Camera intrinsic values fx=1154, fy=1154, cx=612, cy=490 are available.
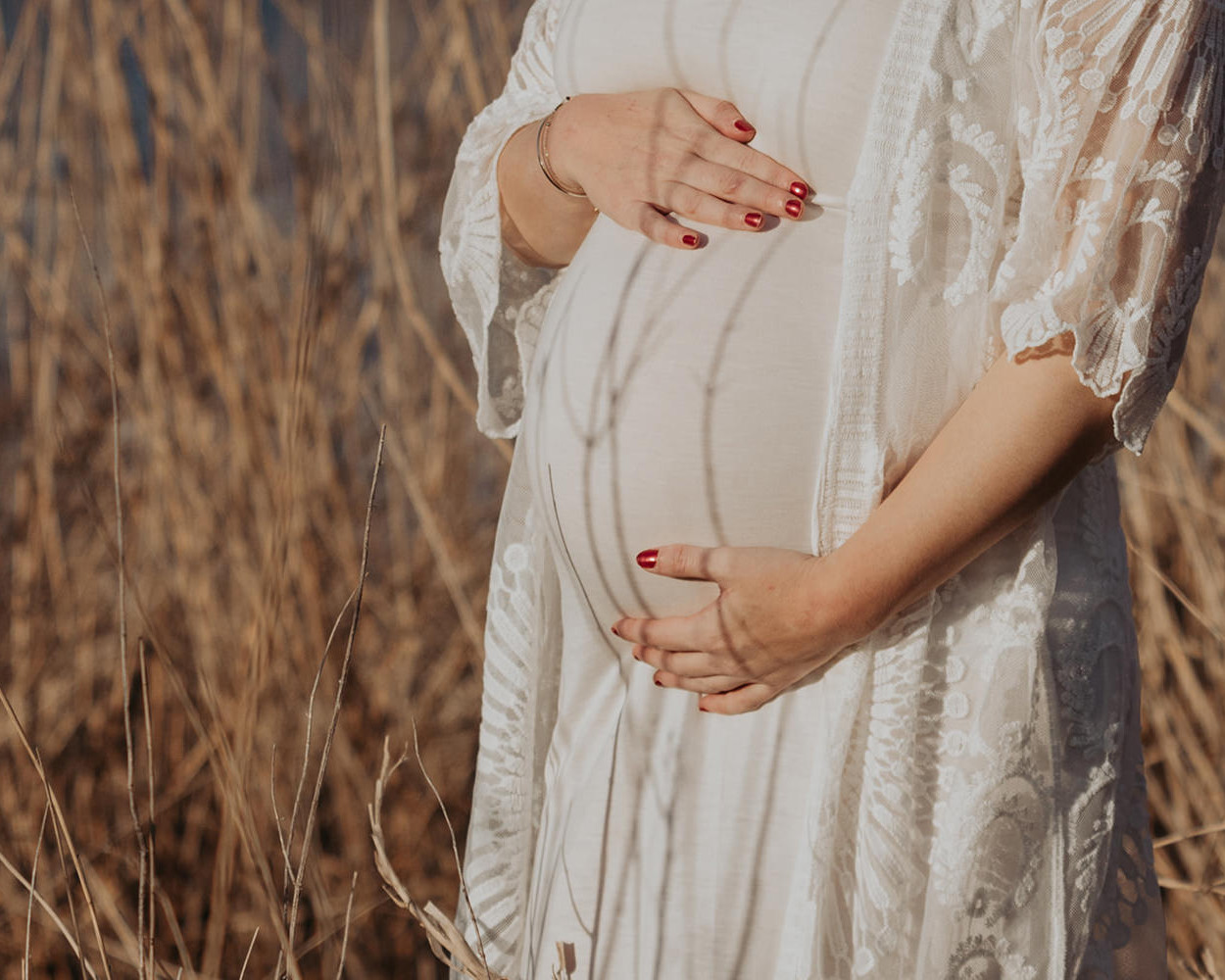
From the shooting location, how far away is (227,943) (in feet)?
5.19

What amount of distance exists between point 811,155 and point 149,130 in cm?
109

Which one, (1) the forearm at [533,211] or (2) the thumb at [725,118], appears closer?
(2) the thumb at [725,118]

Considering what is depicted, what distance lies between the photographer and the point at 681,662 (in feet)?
2.19

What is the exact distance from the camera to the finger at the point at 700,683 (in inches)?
26.1

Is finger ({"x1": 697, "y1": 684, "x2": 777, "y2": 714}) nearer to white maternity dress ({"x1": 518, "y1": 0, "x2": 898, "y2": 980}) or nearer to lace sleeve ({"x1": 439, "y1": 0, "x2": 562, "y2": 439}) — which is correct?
white maternity dress ({"x1": 518, "y1": 0, "x2": 898, "y2": 980})

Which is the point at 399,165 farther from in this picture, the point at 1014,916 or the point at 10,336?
the point at 1014,916

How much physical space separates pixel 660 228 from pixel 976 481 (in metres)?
0.25

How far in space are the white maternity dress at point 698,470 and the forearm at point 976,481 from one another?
7cm

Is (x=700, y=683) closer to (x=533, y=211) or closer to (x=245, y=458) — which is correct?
(x=533, y=211)

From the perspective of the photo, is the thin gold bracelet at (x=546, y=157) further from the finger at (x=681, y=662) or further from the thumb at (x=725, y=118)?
the finger at (x=681, y=662)

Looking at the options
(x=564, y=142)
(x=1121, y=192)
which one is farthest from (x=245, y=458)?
(x=1121, y=192)

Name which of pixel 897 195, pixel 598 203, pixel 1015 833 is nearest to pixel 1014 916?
pixel 1015 833

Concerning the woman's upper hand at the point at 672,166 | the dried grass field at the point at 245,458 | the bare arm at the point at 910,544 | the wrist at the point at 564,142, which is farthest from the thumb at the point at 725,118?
the dried grass field at the point at 245,458

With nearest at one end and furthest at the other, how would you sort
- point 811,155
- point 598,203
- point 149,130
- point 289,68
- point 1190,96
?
point 1190,96 < point 811,155 < point 598,203 < point 149,130 < point 289,68
